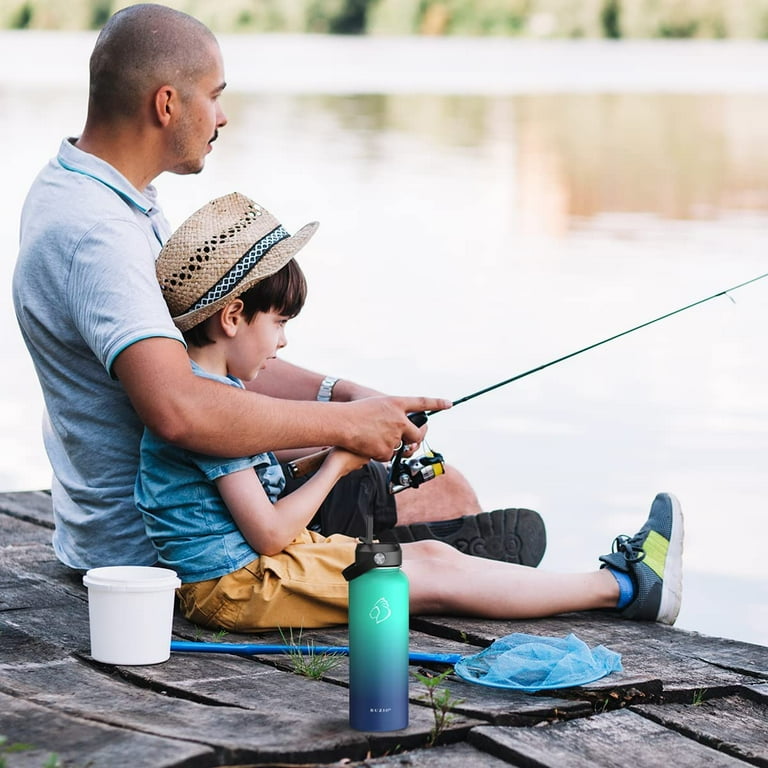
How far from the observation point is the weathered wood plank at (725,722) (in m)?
2.28

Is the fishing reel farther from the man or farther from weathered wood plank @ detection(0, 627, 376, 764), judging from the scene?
weathered wood plank @ detection(0, 627, 376, 764)

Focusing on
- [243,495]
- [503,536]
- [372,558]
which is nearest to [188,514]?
[243,495]

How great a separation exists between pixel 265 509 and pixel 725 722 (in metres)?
0.85

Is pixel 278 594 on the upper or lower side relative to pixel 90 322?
lower

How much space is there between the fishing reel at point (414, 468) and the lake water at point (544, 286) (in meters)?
0.96

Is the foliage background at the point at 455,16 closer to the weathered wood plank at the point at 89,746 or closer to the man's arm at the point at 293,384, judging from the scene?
the man's arm at the point at 293,384

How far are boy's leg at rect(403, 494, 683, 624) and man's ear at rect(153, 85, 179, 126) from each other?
93cm

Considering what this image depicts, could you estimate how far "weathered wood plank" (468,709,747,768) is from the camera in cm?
213

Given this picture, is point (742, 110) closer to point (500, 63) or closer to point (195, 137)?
point (500, 63)

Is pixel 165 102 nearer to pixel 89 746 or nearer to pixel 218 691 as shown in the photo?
pixel 218 691

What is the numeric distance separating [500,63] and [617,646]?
1145 inches


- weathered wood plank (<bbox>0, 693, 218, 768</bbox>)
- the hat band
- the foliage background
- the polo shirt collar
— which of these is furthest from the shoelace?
the foliage background

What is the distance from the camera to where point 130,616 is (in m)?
2.50

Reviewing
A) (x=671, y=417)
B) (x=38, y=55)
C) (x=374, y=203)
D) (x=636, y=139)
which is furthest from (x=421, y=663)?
(x=38, y=55)
